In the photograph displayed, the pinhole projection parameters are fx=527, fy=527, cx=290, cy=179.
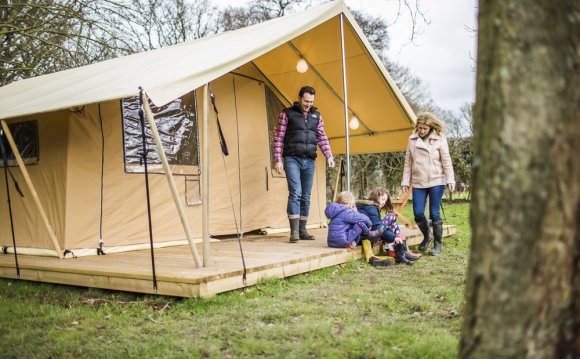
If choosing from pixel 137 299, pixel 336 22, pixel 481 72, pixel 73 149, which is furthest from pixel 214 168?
pixel 481 72

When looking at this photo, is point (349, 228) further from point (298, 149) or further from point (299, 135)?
point (299, 135)

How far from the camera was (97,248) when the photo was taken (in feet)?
16.6

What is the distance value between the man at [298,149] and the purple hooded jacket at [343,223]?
1.73 feet

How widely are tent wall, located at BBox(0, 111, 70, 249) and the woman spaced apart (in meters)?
3.37

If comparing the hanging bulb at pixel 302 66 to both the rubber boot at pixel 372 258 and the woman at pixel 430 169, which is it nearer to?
the woman at pixel 430 169

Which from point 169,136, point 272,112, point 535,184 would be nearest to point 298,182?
point 169,136

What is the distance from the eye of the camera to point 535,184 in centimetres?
150

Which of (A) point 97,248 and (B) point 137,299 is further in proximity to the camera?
(A) point 97,248

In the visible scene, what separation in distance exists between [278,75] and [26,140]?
304 cm

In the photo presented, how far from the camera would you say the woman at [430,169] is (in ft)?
17.7

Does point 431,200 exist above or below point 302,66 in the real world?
below

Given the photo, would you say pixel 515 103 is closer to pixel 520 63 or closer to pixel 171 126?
pixel 520 63

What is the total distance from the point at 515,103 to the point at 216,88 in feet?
16.3

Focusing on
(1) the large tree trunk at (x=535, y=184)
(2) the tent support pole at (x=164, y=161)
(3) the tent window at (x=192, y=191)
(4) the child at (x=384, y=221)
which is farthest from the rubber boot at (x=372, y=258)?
(1) the large tree trunk at (x=535, y=184)
